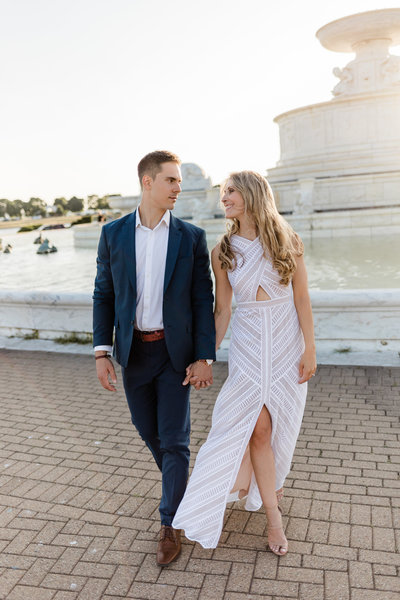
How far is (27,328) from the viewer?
8078 millimetres

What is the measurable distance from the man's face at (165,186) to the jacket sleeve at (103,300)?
0.38m

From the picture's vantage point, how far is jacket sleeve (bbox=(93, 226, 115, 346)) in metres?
3.30

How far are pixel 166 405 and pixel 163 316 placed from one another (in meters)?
0.50

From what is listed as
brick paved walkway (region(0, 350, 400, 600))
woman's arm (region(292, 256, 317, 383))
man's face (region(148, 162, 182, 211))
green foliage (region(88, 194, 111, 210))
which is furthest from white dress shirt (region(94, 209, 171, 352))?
green foliage (region(88, 194, 111, 210))

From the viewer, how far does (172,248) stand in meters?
3.12

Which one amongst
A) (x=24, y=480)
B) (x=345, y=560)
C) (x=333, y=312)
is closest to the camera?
(x=345, y=560)

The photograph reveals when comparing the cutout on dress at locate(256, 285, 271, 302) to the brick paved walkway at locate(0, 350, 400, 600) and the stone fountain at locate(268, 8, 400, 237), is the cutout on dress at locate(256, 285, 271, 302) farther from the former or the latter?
the stone fountain at locate(268, 8, 400, 237)

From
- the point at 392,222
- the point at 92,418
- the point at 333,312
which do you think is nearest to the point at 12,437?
the point at 92,418

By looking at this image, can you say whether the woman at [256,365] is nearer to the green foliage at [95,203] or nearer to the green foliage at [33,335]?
the green foliage at [33,335]

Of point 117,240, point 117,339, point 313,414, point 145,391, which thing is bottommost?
point 313,414

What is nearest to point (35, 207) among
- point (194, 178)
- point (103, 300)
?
point (194, 178)

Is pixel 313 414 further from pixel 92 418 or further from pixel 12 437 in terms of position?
pixel 12 437

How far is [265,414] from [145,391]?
674mm

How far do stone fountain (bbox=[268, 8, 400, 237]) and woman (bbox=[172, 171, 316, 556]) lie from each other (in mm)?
15617
